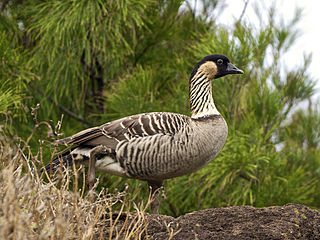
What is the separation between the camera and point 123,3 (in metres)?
4.19

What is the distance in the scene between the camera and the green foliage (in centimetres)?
381

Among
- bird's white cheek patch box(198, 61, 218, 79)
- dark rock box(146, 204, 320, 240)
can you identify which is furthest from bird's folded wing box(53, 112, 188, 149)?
dark rock box(146, 204, 320, 240)

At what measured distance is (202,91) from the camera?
3.26 m

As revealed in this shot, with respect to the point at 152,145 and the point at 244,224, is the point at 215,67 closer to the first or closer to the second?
the point at 152,145

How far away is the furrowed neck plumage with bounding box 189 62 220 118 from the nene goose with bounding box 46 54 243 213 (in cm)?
12

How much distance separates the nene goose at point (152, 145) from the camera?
2912 millimetres

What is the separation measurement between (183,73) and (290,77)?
0.99 meters

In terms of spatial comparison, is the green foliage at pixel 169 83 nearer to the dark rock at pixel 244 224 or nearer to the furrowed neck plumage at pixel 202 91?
the furrowed neck plumage at pixel 202 91

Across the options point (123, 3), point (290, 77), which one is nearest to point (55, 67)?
point (123, 3)

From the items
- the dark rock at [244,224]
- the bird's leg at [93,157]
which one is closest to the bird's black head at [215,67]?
the bird's leg at [93,157]

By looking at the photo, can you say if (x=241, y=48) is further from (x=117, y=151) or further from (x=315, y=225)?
(x=315, y=225)

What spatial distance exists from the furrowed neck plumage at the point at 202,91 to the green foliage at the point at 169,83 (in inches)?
10.8

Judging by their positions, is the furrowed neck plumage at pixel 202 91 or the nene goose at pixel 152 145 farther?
the furrowed neck plumage at pixel 202 91

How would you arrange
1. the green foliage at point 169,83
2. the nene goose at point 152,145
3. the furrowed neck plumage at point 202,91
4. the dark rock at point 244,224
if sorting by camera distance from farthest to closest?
1. the green foliage at point 169,83
2. the furrowed neck plumage at point 202,91
3. the nene goose at point 152,145
4. the dark rock at point 244,224
